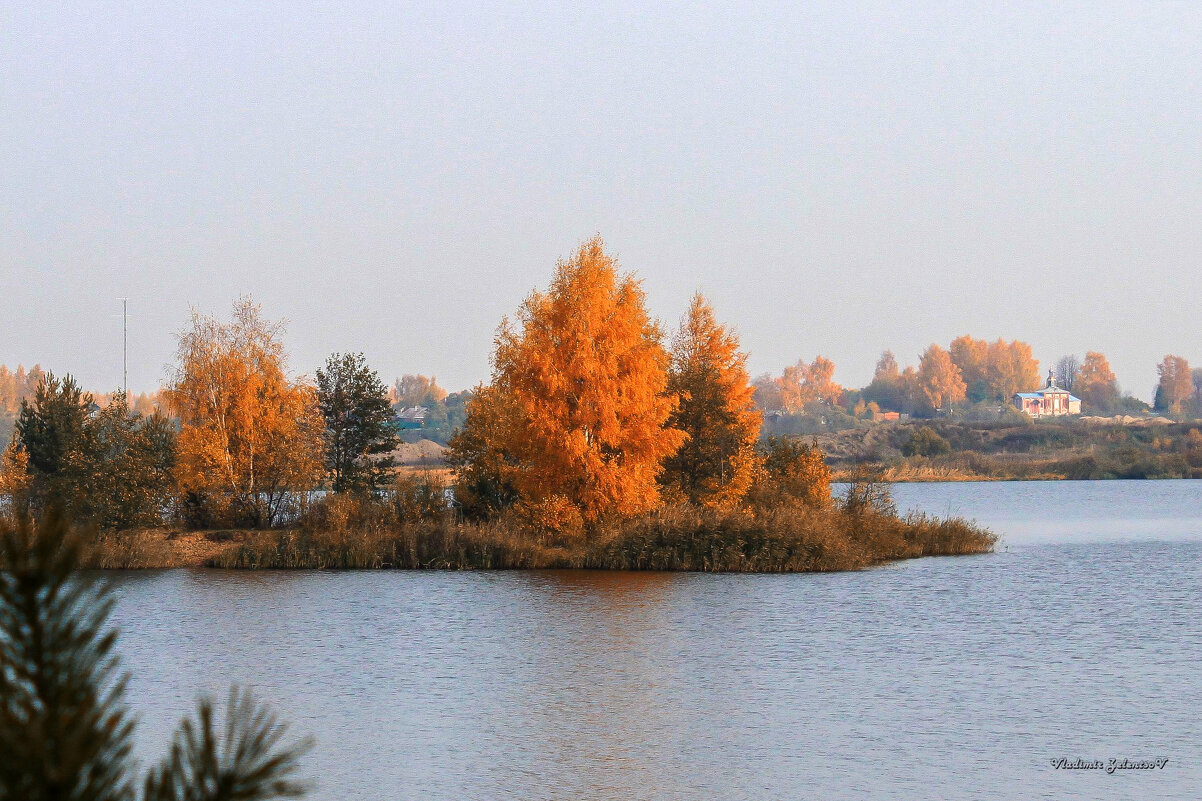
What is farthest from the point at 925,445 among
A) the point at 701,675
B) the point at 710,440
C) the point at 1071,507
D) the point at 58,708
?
the point at 58,708

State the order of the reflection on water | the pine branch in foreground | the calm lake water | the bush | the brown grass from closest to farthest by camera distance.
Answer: the pine branch in foreground
the calm lake water
the brown grass
the reflection on water
the bush

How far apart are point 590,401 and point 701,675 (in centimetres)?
1893

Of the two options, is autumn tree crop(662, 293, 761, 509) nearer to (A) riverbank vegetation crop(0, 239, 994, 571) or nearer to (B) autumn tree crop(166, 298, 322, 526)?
(A) riverbank vegetation crop(0, 239, 994, 571)

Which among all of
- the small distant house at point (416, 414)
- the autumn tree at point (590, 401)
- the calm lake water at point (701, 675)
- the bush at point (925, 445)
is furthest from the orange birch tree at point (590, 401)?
the small distant house at point (416, 414)

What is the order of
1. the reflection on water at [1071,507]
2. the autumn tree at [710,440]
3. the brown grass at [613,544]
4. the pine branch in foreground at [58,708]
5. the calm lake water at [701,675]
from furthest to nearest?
the reflection on water at [1071,507] → the autumn tree at [710,440] → the brown grass at [613,544] → the calm lake water at [701,675] → the pine branch in foreground at [58,708]

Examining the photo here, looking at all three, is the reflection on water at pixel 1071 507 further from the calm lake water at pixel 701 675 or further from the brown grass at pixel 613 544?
the brown grass at pixel 613 544

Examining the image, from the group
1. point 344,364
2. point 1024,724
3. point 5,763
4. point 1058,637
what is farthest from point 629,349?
point 5,763

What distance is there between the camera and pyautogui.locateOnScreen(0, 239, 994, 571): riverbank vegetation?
40.2 meters

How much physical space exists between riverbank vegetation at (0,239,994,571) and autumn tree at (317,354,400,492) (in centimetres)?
8

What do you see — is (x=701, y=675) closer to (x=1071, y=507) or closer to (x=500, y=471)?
(x=500, y=471)

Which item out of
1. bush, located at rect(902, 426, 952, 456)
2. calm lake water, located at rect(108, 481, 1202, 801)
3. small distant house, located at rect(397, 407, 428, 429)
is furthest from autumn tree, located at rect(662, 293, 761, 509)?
small distant house, located at rect(397, 407, 428, 429)

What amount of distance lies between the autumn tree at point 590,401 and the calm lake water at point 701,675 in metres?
3.66

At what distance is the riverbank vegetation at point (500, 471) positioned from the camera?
4016cm

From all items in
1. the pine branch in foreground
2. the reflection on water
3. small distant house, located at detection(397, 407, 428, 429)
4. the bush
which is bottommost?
the reflection on water
